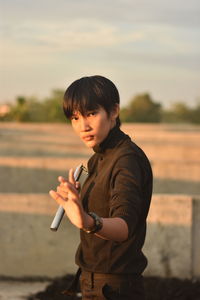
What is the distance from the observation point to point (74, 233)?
6.38 metres

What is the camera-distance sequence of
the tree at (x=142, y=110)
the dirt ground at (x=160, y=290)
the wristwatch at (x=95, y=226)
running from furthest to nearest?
the tree at (x=142, y=110), the dirt ground at (x=160, y=290), the wristwatch at (x=95, y=226)

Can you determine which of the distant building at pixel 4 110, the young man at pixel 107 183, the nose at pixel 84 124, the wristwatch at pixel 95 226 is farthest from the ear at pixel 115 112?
the distant building at pixel 4 110

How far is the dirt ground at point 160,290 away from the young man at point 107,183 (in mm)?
3117

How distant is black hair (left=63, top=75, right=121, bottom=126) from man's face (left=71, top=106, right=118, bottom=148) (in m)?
0.02

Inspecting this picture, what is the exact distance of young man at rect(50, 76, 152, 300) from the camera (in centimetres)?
258

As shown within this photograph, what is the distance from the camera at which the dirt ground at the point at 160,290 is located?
582cm

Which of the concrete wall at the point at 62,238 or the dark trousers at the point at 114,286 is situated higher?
the dark trousers at the point at 114,286

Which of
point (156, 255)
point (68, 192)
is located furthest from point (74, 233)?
point (68, 192)

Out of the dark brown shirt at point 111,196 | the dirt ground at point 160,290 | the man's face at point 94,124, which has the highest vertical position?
the man's face at point 94,124

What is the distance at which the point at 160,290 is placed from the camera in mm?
5914

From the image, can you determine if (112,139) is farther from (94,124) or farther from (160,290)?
(160,290)

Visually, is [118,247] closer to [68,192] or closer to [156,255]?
[68,192]

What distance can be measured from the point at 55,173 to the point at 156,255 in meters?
4.74

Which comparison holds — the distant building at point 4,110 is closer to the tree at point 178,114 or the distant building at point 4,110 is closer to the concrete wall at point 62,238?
the tree at point 178,114
